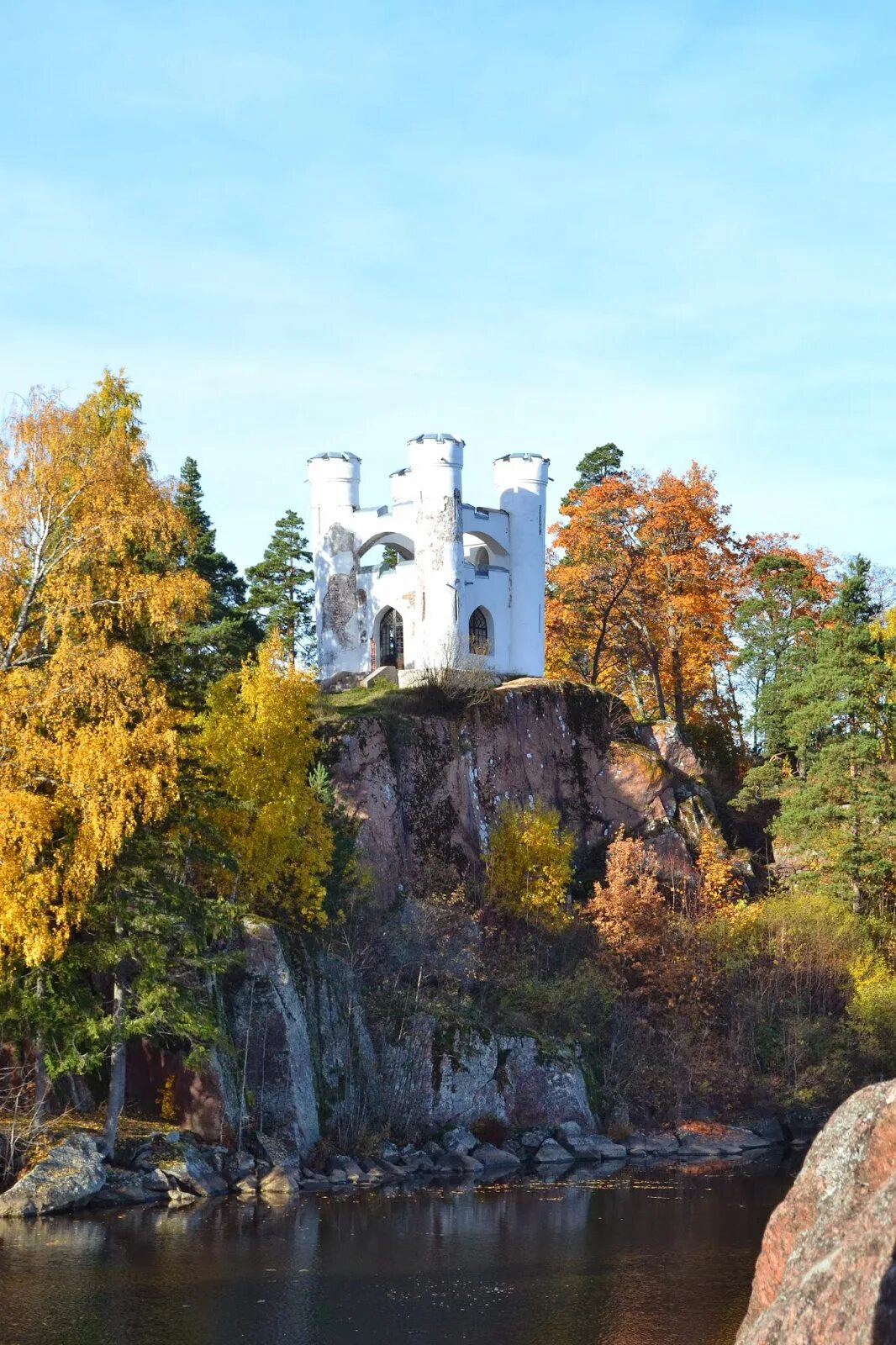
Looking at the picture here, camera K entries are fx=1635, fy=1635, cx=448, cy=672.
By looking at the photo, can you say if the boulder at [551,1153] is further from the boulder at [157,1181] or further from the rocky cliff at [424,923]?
the boulder at [157,1181]

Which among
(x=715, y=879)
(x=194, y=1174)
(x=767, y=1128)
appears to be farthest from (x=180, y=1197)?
(x=715, y=879)

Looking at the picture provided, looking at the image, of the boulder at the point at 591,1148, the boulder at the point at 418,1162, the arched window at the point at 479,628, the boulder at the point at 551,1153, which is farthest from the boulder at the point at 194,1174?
the arched window at the point at 479,628

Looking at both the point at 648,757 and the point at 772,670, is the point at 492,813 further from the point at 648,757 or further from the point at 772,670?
the point at 772,670

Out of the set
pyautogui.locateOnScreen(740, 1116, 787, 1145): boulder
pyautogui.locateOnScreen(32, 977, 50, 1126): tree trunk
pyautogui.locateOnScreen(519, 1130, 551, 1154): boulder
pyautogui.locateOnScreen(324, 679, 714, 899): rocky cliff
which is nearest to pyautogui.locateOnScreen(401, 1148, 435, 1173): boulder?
pyautogui.locateOnScreen(519, 1130, 551, 1154): boulder

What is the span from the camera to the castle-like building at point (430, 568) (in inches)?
2184

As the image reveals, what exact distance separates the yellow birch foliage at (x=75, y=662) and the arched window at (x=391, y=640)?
1003 inches

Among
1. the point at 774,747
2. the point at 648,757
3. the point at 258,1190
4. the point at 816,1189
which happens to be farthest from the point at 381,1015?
the point at 816,1189

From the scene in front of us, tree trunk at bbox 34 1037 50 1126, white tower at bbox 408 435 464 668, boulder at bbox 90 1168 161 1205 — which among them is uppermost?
white tower at bbox 408 435 464 668

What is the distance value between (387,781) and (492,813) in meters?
4.22

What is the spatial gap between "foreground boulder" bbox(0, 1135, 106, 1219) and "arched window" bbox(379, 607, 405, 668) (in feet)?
94.4

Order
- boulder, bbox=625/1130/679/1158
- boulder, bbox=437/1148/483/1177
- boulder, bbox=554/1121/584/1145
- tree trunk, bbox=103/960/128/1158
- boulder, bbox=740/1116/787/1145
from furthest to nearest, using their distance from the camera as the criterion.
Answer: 1. boulder, bbox=740/1116/787/1145
2. boulder, bbox=625/1130/679/1158
3. boulder, bbox=554/1121/584/1145
4. boulder, bbox=437/1148/483/1177
5. tree trunk, bbox=103/960/128/1158

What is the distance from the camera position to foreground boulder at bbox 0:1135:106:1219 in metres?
28.7

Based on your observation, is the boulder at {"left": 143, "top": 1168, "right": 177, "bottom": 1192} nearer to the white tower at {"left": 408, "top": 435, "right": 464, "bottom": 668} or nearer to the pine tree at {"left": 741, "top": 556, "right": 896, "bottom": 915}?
the pine tree at {"left": 741, "top": 556, "right": 896, "bottom": 915}

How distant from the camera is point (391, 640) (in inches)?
2272
